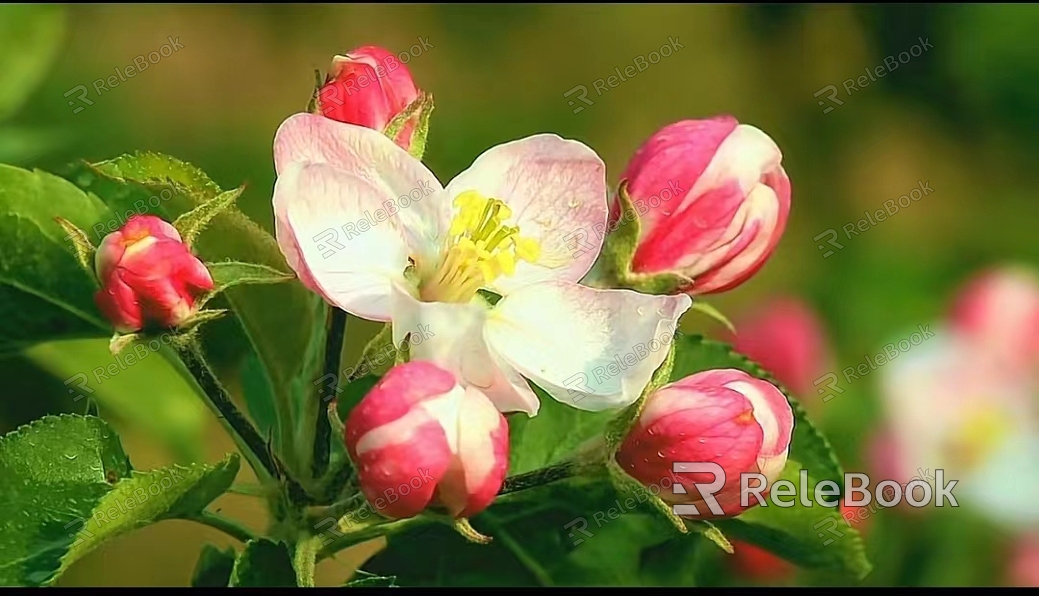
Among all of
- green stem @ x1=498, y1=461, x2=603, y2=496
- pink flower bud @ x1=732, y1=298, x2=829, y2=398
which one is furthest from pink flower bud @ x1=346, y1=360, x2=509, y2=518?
pink flower bud @ x1=732, y1=298, x2=829, y2=398

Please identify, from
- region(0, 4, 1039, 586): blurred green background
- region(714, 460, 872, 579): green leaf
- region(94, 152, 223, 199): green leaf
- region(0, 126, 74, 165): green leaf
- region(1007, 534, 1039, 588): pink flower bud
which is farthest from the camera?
region(0, 4, 1039, 586): blurred green background

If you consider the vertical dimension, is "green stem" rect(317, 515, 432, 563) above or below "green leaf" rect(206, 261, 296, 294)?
below

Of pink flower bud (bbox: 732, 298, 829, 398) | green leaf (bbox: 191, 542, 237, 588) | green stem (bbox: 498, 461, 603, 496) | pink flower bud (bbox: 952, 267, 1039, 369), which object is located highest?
green leaf (bbox: 191, 542, 237, 588)

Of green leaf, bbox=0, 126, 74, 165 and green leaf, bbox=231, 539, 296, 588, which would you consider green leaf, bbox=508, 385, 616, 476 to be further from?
green leaf, bbox=0, 126, 74, 165

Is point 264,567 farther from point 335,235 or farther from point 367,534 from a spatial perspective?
point 335,235

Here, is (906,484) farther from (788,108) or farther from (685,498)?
(788,108)

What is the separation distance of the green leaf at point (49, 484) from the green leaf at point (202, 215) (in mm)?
153

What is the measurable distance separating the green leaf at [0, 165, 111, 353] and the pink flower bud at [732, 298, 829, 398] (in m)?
0.99

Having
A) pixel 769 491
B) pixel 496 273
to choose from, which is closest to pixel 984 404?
pixel 769 491

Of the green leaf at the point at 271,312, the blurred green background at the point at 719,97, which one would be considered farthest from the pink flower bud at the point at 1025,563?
the green leaf at the point at 271,312

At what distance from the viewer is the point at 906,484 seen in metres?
1.74

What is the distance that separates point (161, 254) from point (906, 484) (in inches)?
44.1

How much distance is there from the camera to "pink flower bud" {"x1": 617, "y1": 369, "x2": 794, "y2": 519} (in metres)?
0.93

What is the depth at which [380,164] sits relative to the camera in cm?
98
